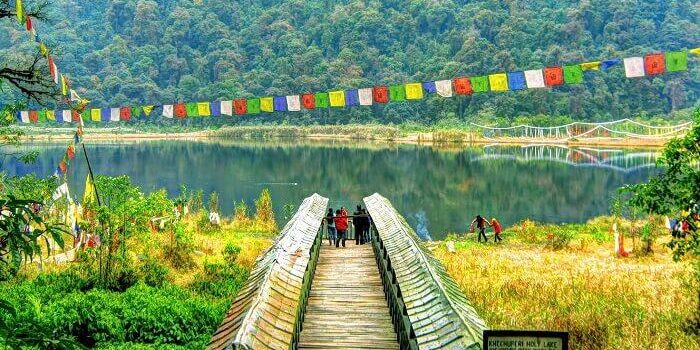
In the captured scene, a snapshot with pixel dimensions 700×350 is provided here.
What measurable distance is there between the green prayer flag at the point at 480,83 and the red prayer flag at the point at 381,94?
402 cm

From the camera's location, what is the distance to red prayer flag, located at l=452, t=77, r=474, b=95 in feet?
90.7

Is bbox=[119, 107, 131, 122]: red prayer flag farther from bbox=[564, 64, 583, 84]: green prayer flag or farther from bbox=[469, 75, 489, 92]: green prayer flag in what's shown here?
bbox=[564, 64, 583, 84]: green prayer flag

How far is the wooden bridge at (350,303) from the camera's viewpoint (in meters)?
5.78

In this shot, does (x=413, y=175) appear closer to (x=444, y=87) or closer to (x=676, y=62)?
(x=444, y=87)

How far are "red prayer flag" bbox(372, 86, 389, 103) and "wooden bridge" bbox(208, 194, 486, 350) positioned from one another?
17.7 m

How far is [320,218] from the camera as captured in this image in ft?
41.9

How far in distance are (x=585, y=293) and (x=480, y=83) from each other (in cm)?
1701

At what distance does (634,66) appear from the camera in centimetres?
2466

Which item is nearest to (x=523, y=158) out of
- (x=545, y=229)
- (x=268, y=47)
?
(x=545, y=229)

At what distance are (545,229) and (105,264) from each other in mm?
16367

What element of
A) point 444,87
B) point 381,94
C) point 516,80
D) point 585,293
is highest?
point 516,80

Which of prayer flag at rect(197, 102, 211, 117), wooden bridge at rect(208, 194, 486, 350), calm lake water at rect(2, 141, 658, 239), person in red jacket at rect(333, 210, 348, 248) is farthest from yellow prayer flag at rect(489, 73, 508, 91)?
wooden bridge at rect(208, 194, 486, 350)

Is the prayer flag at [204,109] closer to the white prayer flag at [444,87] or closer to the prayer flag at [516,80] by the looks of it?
the white prayer flag at [444,87]

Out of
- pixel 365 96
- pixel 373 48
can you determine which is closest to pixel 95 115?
pixel 365 96
